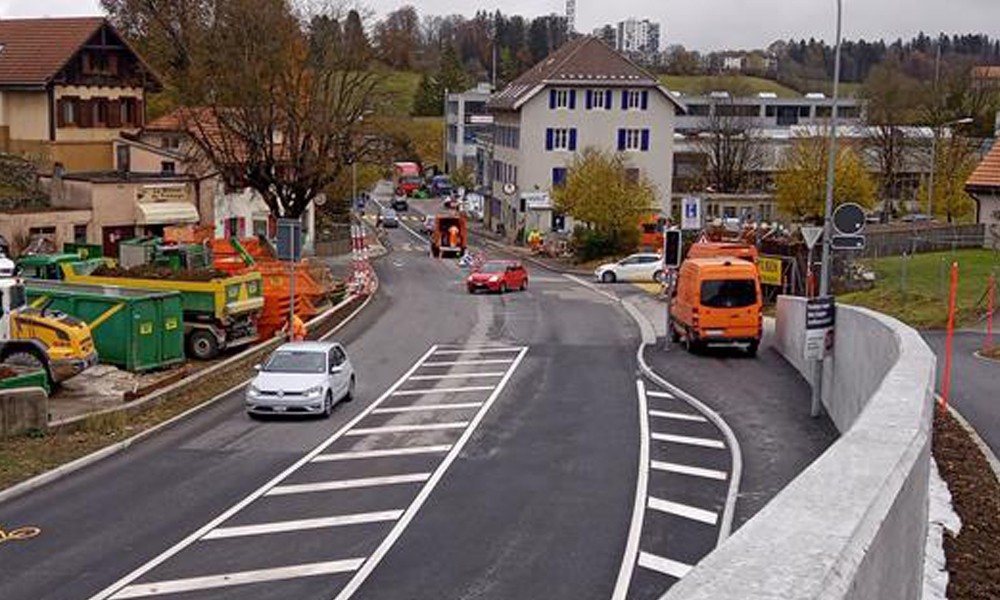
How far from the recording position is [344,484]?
19.5m

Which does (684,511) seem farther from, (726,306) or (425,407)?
(726,306)

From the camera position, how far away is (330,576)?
1457 cm

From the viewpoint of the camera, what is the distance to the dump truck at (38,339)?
26906 mm

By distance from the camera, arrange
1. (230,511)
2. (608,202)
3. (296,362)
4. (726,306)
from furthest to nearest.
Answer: (608,202) < (726,306) < (296,362) < (230,511)

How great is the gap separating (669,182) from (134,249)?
163 feet

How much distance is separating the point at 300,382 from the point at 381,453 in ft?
13.6

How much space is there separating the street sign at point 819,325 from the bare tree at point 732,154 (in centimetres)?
7844

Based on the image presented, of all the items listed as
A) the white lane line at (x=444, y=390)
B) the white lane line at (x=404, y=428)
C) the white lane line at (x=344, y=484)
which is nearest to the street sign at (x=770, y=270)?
the white lane line at (x=444, y=390)

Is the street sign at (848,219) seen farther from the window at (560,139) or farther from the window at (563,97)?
the window at (560,139)

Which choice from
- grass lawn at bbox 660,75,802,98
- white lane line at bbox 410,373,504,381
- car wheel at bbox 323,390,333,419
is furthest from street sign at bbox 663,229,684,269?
grass lawn at bbox 660,75,802,98

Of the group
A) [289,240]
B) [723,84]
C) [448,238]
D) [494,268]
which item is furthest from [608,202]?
[723,84]

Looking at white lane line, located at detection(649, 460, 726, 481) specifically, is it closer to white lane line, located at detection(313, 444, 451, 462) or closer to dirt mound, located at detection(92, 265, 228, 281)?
white lane line, located at detection(313, 444, 451, 462)

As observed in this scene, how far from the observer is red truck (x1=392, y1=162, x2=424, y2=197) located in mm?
135500

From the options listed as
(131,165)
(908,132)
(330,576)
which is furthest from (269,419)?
(908,132)
